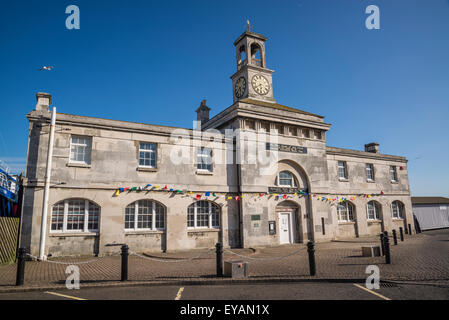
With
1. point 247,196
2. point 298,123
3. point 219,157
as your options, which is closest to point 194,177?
point 219,157

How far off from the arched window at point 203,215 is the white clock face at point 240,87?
34.4 feet

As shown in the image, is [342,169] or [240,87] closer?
[240,87]

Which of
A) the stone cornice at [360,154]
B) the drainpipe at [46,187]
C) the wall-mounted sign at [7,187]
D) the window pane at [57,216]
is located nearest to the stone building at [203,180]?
the window pane at [57,216]

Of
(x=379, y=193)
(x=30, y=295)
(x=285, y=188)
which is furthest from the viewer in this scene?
(x=379, y=193)

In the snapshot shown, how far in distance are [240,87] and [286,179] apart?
29.0 feet

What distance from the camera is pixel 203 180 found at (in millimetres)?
17594

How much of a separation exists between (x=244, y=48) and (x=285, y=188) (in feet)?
41.2

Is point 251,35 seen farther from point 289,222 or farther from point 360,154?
point 289,222

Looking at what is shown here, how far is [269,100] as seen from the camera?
934 inches

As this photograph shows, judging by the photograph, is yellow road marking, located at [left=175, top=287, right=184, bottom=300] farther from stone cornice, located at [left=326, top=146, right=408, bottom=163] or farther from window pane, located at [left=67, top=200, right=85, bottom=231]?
stone cornice, located at [left=326, top=146, right=408, bottom=163]

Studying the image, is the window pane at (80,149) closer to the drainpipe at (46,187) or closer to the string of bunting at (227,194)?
the drainpipe at (46,187)

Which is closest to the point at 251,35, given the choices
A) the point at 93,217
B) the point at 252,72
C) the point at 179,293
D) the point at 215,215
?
the point at 252,72

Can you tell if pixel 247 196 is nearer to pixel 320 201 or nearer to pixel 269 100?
pixel 320 201

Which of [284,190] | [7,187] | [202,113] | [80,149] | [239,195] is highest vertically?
[202,113]
